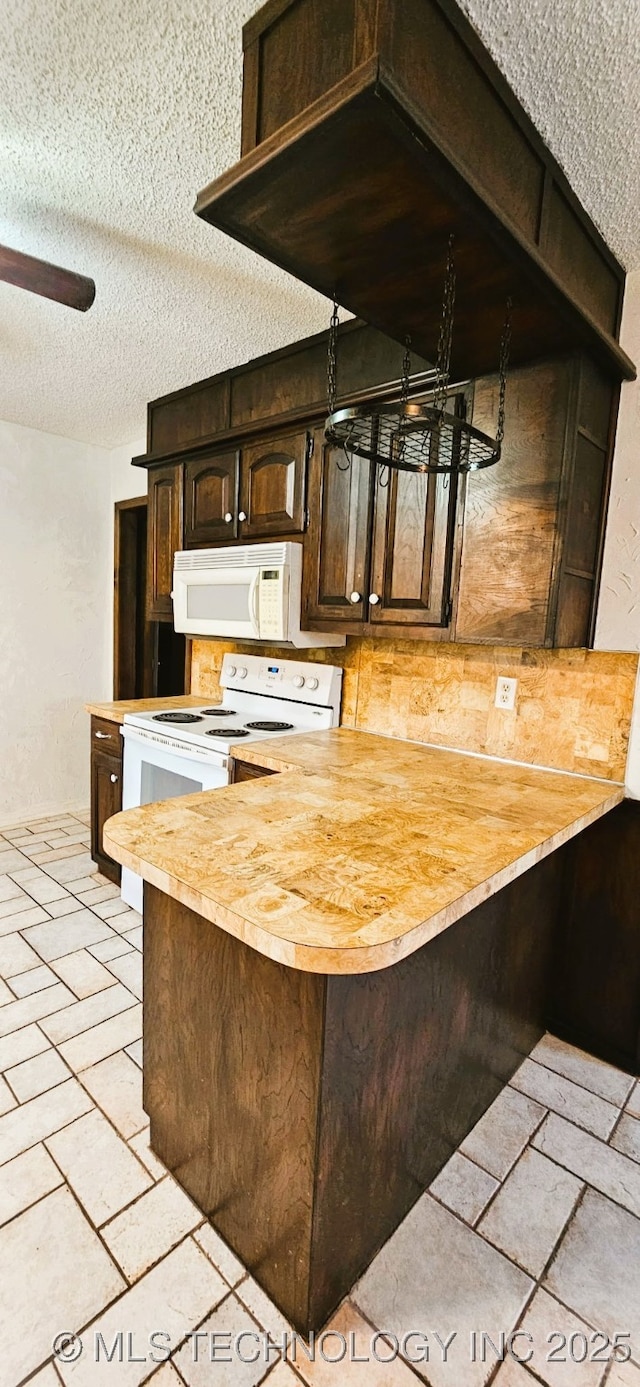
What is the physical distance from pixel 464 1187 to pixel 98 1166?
939mm

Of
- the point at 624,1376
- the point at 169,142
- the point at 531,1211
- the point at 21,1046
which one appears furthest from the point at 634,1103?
the point at 169,142

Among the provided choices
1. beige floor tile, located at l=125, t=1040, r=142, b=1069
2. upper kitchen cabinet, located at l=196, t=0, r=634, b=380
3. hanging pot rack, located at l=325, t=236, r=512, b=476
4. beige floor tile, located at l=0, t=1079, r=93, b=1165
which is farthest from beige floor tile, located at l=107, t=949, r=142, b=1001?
upper kitchen cabinet, located at l=196, t=0, r=634, b=380

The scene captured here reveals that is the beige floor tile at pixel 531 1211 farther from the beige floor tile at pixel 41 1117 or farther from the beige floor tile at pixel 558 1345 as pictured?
the beige floor tile at pixel 41 1117

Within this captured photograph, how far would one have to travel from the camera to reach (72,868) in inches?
129

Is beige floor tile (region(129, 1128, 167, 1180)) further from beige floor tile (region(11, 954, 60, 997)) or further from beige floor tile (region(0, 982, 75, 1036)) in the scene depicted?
beige floor tile (region(11, 954, 60, 997))

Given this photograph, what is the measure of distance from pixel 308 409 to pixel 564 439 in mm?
994

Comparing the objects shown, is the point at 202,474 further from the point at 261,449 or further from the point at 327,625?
the point at 327,625

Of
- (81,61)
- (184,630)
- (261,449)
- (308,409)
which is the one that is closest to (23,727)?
(184,630)

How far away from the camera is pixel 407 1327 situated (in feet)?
3.91

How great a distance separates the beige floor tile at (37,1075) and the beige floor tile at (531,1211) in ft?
4.14

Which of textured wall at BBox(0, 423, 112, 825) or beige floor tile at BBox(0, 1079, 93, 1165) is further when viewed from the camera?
textured wall at BBox(0, 423, 112, 825)

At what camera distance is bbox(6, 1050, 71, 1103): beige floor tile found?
5.75ft

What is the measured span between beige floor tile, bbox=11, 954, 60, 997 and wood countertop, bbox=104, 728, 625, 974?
50.1 inches

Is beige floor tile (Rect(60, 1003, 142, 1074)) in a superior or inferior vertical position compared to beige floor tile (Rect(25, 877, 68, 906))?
inferior
